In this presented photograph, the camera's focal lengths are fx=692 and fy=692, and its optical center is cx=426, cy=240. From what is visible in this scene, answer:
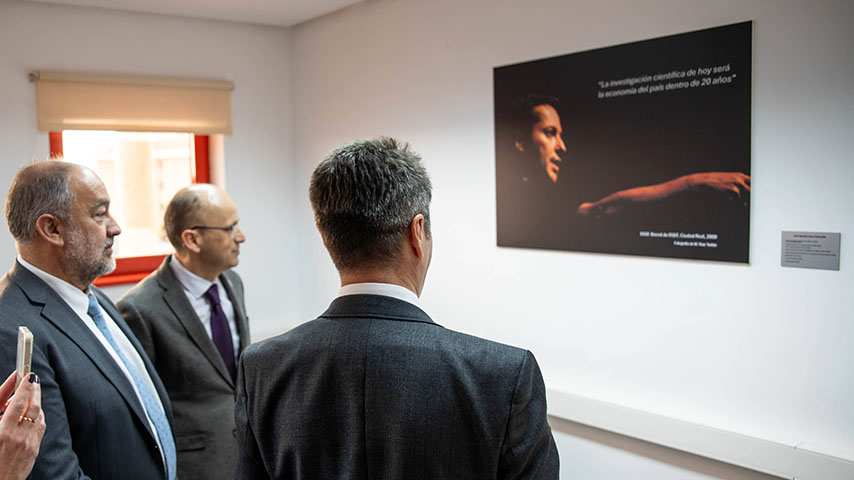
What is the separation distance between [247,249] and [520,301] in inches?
82.9

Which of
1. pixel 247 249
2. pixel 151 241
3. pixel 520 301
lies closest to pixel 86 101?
pixel 151 241

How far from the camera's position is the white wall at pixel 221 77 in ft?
12.4

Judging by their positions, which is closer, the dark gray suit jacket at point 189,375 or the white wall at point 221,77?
the dark gray suit jacket at point 189,375

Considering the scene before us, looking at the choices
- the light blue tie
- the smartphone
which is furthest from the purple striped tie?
the smartphone

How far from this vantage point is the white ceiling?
3945 mm

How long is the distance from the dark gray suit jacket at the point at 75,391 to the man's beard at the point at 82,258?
85 mm

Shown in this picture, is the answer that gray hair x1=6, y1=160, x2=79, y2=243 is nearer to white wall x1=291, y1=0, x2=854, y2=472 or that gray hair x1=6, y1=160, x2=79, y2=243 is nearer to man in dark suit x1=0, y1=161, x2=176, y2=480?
man in dark suit x1=0, y1=161, x2=176, y2=480

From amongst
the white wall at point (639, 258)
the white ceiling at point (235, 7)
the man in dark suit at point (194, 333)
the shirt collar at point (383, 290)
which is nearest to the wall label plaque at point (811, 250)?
the white wall at point (639, 258)

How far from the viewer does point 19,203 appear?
1.78 meters

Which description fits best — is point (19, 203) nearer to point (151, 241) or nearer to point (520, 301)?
point (520, 301)

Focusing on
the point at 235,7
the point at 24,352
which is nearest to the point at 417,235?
the point at 24,352

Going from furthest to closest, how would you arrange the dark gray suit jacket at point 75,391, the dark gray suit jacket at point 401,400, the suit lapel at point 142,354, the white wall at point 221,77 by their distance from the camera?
1. the white wall at point 221,77
2. the suit lapel at point 142,354
3. the dark gray suit jacket at point 75,391
4. the dark gray suit jacket at point 401,400

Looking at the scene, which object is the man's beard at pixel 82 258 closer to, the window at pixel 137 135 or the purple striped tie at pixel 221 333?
the purple striped tie at pixel 221 333

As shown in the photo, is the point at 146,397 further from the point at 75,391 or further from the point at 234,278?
the point at 234,278
